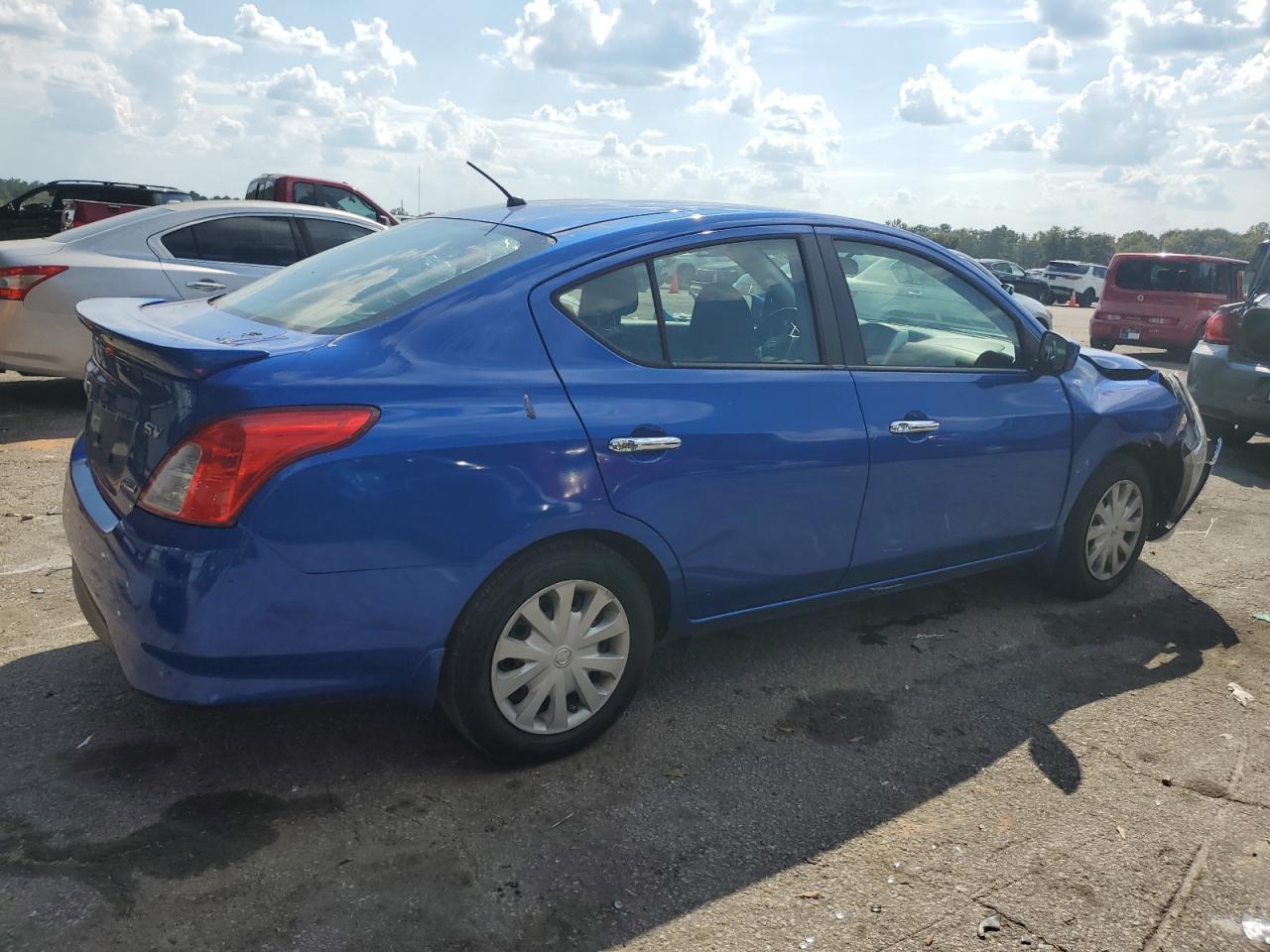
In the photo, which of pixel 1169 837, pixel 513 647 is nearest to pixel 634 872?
pixel 513 647

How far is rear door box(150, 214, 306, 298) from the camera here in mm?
7781

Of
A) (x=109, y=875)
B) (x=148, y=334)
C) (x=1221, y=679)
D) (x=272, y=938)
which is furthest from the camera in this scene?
(x=1221, y=679)

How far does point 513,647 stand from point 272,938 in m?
0.96

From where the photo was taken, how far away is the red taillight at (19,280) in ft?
24.4

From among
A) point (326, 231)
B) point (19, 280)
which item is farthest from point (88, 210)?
point (19, 280)

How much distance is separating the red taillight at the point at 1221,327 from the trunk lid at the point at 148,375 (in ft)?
25.4

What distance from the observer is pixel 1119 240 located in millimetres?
79312

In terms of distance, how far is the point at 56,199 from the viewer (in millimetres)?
15203

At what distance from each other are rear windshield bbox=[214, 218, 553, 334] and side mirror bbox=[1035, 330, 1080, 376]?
220 cm

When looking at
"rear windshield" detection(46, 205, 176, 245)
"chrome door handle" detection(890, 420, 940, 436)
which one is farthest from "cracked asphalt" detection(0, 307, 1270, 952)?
"rear windshield" detection(46, 205, 176, 245)

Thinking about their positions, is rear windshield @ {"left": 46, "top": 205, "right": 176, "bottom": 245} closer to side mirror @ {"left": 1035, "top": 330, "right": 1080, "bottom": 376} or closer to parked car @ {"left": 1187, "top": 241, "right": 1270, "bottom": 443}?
side mirror @ {"left": 1035, "top": 330, "right": 1080, "bottom": 376}

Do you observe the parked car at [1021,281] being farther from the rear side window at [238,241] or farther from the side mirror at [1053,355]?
the side mirror at [1053,355]

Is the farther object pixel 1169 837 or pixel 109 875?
pixel 1169 837

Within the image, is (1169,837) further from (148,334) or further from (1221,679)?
(148,334)
